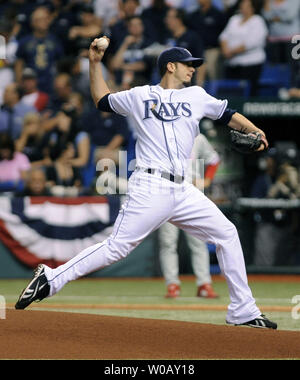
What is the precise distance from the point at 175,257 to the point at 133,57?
543 cm

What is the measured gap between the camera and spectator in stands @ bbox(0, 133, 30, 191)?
41.2 feet

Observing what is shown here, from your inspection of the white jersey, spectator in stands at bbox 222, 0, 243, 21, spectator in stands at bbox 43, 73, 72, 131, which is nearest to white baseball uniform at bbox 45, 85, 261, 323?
the white jersey

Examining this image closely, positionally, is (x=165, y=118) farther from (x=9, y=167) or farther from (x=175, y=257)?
(x=9, y=167)

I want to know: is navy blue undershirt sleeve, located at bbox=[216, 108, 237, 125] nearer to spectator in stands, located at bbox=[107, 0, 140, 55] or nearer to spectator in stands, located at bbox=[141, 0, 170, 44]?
spectator in stands, located at bbox=[141, 0, 170, 44]

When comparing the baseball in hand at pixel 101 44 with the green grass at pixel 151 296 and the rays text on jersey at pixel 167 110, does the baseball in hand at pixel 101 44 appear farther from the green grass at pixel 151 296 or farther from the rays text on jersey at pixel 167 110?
the green grass at pixel 151 296

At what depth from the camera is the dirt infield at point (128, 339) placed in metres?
5.38

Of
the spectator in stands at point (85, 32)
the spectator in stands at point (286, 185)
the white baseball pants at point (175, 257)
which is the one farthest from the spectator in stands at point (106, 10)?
the white baseball pants at point (175, 257)

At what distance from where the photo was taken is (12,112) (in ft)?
45.2

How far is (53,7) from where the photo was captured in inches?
615

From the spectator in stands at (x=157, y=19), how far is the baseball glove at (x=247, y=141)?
7874 millimetres

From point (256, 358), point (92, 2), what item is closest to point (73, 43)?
point (92, 2)

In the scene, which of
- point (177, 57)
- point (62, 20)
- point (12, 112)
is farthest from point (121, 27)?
point (177, 57)

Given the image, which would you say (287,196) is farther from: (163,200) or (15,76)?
(163,200)

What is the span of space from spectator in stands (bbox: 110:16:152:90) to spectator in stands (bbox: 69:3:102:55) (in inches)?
30.4
